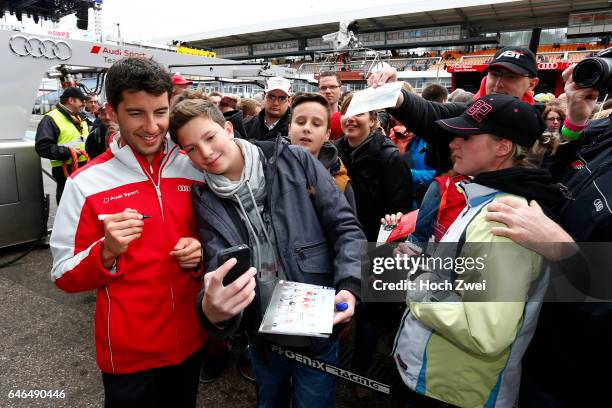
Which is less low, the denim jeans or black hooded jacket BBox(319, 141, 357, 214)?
black hooded jacket BBox(319, 141, 357, 214)

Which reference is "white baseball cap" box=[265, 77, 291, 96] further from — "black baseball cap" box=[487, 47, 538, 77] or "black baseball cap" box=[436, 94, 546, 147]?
"black baseball cap" box=[436, 94, 546, 147]

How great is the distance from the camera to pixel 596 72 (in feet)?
5.05

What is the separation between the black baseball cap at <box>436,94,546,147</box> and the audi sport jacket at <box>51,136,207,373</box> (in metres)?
1.24

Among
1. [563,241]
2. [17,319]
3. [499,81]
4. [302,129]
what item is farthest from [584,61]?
[17,319]

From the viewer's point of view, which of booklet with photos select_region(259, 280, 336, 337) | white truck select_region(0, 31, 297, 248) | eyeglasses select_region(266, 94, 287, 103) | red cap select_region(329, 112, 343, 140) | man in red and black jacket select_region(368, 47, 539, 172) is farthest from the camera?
white truck select_region(0, 31, 297, 248)

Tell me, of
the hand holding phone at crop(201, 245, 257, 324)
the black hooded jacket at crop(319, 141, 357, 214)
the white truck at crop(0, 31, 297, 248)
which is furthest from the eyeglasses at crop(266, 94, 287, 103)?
the white truck at crop(0, 31, 297, 248)

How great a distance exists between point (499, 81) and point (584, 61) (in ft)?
2.08

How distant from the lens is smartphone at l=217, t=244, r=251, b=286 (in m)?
1.11

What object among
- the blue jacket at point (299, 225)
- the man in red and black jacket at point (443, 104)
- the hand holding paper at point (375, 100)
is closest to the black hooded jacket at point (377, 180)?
the man in red and black jacket at point (443, 104)

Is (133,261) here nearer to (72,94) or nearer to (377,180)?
(377,180)

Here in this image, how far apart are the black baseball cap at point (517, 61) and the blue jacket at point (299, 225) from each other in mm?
1310

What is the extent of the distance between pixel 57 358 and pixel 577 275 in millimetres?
3383

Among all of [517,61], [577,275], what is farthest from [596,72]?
[577,275]

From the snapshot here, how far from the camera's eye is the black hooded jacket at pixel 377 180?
262 centimetres
